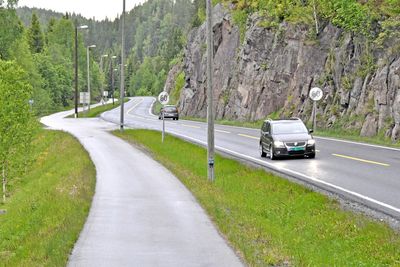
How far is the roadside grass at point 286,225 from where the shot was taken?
9.07m

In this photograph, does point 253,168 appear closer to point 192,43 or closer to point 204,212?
point 204,212

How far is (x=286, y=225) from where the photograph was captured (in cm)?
1237

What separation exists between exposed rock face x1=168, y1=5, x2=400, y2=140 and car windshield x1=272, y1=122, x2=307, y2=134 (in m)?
6.33

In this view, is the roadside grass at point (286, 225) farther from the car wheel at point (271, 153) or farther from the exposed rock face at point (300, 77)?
the exposed rock face at point (300, 77)

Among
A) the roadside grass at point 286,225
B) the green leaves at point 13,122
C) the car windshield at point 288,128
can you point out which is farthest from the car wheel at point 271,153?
the green leaves at point 13,122

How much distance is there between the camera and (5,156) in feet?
107

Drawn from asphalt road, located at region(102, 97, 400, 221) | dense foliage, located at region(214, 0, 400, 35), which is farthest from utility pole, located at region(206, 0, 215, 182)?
dense foliage, located at region(214, 0, 400, 35)

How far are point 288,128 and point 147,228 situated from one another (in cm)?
1374

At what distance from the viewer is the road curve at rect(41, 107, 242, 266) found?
9055 millimetres

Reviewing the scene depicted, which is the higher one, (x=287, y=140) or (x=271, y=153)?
(x=287, y=140)

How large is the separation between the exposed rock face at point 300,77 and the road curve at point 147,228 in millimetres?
15109

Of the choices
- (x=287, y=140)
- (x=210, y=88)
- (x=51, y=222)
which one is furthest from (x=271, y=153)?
(x=51, y=222)

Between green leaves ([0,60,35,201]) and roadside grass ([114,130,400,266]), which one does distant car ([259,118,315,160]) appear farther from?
green leaves ([0,60,35,201])

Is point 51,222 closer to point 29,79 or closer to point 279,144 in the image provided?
point 279,144
